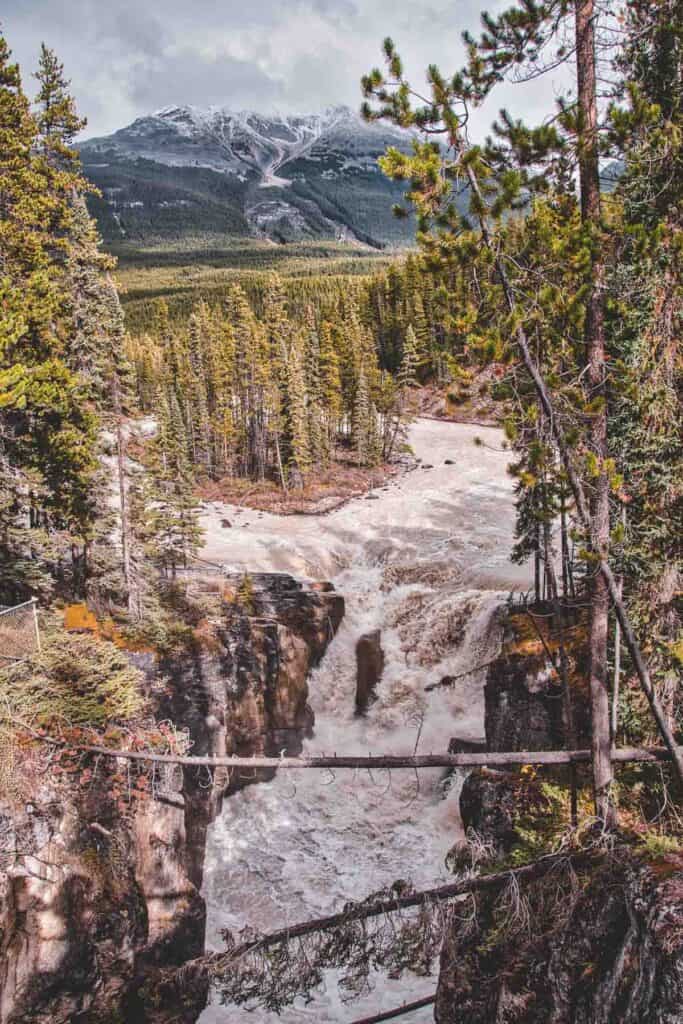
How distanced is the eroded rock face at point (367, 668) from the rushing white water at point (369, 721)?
0.91 ft

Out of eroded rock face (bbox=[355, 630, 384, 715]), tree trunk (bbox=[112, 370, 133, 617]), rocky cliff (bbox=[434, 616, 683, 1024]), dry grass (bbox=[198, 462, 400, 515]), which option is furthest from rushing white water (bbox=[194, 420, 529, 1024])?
tree trunk (bbox=[112, 370, 133, 617])

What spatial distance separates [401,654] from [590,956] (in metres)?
19.9

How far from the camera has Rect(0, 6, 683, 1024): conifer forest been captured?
23.9 feet

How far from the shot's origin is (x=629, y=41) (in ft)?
23.1

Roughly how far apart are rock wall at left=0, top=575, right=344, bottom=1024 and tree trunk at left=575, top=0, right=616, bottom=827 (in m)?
6.38

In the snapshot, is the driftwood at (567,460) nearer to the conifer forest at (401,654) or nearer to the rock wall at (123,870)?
the conifer forest at (401,654)

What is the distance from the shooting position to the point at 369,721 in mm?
25391

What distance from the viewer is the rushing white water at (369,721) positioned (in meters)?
18.1

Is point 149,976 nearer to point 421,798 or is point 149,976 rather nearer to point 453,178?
point 421,798

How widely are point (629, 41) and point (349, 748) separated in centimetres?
2260

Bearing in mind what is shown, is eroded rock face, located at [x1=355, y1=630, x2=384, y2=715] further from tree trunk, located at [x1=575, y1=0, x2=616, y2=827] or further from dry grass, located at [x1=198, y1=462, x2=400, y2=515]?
tree trunk, located at [x1=575, y1=0, x2=616, y2=827]

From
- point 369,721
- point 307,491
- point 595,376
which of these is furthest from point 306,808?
point 307,491

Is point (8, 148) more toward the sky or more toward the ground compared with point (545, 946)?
more toward the sky

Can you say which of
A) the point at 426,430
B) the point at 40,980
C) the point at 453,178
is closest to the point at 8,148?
the point at 453,178
